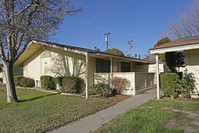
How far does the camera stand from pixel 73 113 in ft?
17.6

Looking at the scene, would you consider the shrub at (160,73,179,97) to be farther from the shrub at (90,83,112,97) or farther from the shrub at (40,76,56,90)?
the shrub at (40,76,56,90)

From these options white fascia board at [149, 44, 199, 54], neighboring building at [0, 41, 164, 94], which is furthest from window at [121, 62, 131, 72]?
white fascia board at [149, 44, 199, 54]

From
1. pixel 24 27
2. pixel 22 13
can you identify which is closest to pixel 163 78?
pixel 24 27

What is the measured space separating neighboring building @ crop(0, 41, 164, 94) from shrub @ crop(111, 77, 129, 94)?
0.34 m

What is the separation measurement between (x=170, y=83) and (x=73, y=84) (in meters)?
6.28

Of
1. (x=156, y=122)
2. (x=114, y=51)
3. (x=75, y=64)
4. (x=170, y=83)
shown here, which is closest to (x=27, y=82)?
(x=75, y=64)

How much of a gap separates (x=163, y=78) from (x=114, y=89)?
11.1 feet

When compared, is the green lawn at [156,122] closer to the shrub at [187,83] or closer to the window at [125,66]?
the shrub at [187,83]

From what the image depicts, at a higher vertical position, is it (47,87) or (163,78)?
(163,78)

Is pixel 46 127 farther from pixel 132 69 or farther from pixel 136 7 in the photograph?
pixel 132 69

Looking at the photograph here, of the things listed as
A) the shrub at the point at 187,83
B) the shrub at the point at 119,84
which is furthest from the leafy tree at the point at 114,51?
the shrub at the point at 187,83

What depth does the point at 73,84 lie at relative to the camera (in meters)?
9.80

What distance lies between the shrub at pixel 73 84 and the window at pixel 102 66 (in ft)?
5.52

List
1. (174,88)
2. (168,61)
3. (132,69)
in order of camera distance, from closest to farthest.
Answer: (174,88)
(168,61)
(132,69)
